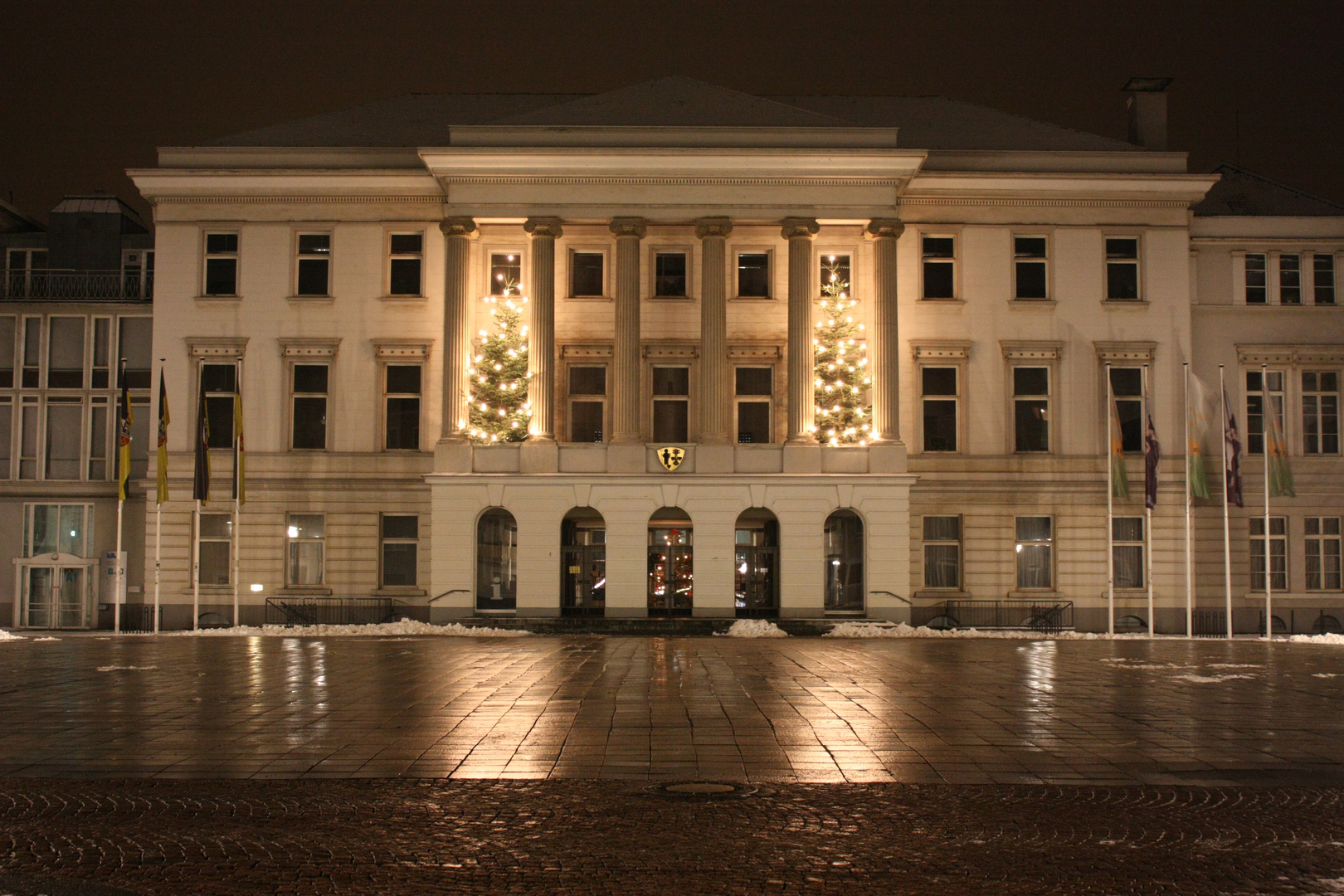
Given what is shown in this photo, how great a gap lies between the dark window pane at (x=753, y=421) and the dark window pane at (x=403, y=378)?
10.7 m

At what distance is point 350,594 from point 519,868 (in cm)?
3409

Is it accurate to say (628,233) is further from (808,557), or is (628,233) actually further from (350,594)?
(350,594)

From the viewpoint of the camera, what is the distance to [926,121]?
47781mm

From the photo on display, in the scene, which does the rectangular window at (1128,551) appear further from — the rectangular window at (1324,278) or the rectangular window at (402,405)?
the rectangular window at (402,405)

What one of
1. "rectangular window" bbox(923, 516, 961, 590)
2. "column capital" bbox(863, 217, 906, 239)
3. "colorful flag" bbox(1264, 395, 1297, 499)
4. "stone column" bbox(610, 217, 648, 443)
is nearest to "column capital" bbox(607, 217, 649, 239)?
"stone column" bbox(610, 217, 648, 443)

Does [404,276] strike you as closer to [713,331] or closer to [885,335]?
[713,331]

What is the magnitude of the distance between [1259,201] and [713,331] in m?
21.7

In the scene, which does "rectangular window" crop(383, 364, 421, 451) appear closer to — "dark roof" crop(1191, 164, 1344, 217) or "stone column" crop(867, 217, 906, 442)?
"stone column" crop(867, 217, 906, 442)

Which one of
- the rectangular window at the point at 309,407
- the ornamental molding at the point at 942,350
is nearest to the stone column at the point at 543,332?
the rectangular window at the point at 309,407

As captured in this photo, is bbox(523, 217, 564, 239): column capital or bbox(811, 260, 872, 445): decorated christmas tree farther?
bbox(523, 217, 564, 239): column capital

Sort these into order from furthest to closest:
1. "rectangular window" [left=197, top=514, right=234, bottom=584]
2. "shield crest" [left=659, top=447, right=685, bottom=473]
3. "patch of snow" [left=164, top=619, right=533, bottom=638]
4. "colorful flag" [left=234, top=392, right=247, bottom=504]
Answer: "rectangular window" [left=197, top=514, right=234, bottom=584], "shield crest" [left=659, top=447, right=685, bottom=473], "colorful flag" [left=234, top=392, right=247, bottom=504], "patch of snow" [left=164, top=619, right=533, bottom=638]

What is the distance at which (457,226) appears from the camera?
40.8 m

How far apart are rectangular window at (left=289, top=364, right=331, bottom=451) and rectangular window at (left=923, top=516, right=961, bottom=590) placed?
2009 centimetres

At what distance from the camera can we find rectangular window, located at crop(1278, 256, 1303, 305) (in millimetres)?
43812
